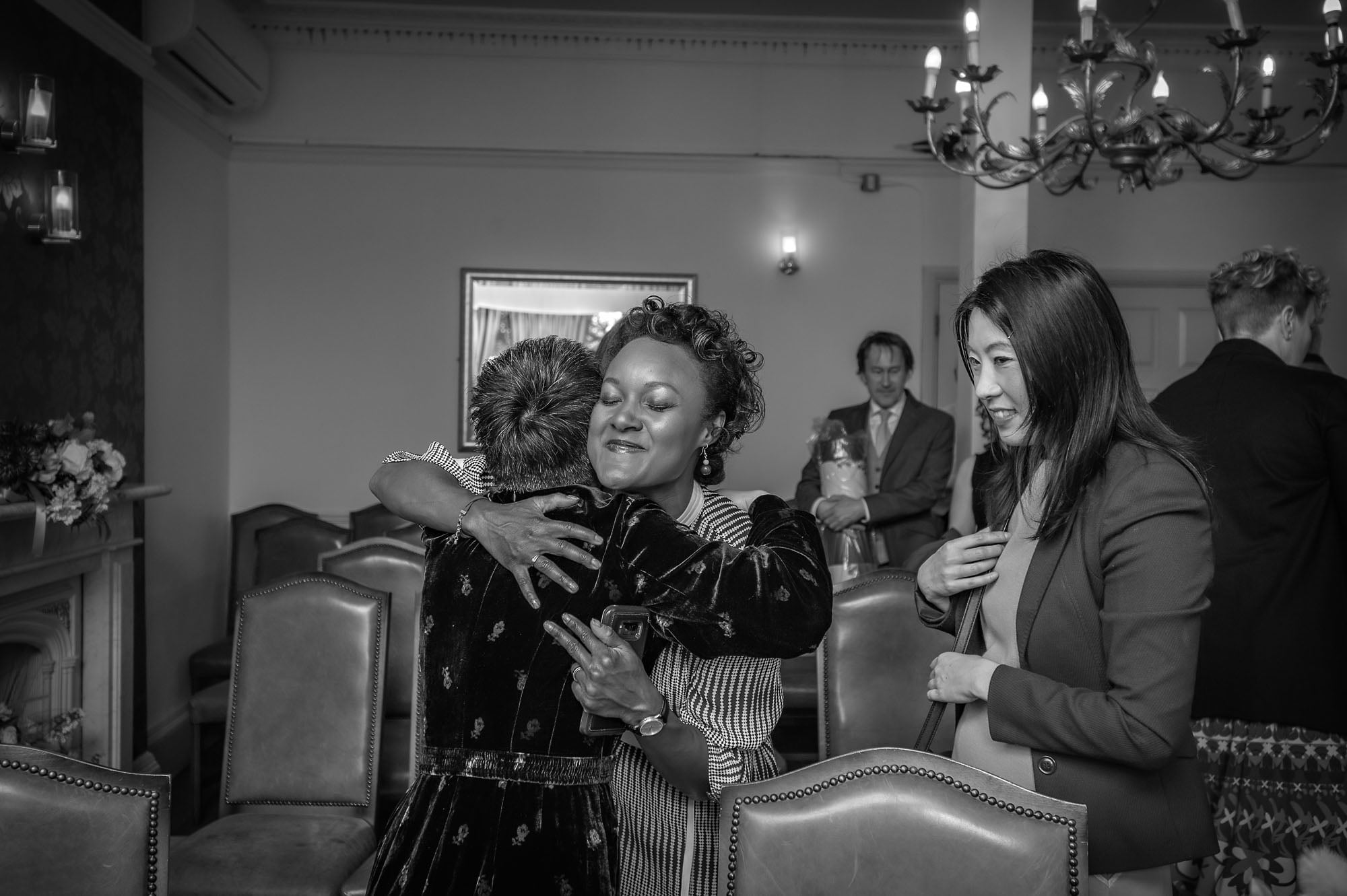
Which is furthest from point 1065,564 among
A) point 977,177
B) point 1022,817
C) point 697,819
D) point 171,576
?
point 171,576

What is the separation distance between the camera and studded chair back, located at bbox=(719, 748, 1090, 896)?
51.3 inches

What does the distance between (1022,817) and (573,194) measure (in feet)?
17.9

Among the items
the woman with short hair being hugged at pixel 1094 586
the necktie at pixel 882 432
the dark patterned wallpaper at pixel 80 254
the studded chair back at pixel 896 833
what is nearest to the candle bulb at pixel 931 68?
the necktie at pixel 882 432

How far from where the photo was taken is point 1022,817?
1313mm

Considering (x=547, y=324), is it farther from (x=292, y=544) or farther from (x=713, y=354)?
(x=713, y=354)

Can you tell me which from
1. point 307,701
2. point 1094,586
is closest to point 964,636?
point 1094,586

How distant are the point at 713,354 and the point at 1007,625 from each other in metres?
0.54

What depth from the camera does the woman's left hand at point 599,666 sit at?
51.8 inches

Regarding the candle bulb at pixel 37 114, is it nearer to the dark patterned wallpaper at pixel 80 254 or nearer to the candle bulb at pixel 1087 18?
the dark patterned wallpaper at pixel 80 254

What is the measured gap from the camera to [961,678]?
56.1 inches

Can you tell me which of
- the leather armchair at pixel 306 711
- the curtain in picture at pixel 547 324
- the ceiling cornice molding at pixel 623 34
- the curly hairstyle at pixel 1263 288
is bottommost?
the leather armchair at pixel 306 711

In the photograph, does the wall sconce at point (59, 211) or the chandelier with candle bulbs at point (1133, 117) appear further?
the wall sconce at point (59, 211)

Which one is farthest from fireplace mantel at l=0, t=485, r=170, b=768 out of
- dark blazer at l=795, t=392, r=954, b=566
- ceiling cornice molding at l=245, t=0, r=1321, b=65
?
ceiling cornice molding at l=245, t=0, r=1321, b=65

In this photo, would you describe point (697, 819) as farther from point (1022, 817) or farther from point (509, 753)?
point (1022, 817)
